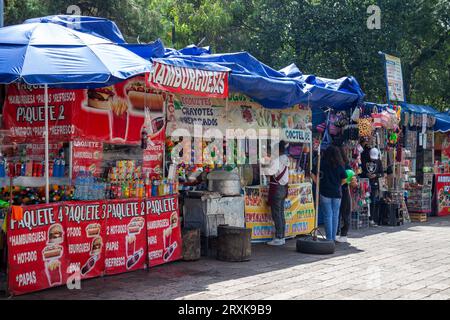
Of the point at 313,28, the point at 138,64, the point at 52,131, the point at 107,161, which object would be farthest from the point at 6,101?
the point at 313,28

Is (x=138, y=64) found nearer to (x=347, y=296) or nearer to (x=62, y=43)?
(x=62, y=43)

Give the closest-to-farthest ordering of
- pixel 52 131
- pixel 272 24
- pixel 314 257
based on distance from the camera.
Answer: pixel 52 131 → pixel 314 257 → pixel 272 24

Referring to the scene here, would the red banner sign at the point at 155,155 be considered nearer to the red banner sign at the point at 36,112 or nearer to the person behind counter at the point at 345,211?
the red banner sign at the point at 36,112

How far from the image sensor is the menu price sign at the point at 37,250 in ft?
20.7

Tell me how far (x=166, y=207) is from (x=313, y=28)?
549 inches

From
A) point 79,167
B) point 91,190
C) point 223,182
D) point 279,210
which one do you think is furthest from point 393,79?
point 91,190

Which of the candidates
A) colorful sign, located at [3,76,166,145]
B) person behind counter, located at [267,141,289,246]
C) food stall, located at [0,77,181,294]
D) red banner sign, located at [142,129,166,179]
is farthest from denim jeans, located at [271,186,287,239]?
colorful sign, located at [3,76,166,145]

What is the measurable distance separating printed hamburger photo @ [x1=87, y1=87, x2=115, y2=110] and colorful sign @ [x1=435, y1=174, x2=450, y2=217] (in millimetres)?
11757

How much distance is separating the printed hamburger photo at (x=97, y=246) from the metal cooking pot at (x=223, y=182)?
2.75 meters

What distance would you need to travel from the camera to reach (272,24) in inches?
845

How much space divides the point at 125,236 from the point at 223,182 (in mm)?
2423

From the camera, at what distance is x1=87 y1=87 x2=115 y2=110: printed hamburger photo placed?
7.73m

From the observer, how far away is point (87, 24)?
26.9 ft

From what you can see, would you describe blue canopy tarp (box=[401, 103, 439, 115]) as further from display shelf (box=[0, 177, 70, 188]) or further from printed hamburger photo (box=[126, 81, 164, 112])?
display shelf (box=[0, 177, 70, 188])
